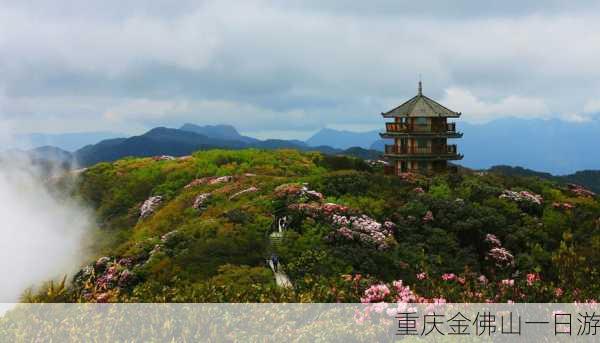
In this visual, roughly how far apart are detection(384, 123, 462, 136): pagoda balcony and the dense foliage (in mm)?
5811

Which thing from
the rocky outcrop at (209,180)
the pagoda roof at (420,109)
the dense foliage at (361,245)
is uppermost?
the pagoda roof at (420,109)

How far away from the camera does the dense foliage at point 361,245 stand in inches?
581

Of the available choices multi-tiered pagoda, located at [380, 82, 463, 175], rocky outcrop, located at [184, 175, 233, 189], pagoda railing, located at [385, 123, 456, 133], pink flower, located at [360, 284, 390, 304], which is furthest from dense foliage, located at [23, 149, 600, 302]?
pagoda railing, located at [385, 123, 456, 133]

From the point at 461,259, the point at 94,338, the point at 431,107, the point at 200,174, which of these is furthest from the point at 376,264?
the point at 200,174

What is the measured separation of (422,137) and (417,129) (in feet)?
2.11

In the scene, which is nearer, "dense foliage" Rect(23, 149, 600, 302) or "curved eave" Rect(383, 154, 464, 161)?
"dense foliage" Rect(23, 149, 600, 302)

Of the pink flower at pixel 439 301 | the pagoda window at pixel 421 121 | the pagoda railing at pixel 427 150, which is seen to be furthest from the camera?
the pagoda window at pixel 421 121

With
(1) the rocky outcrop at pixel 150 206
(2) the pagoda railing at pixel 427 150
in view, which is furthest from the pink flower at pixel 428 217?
(1) the rocky outcrop at pixel 150 206

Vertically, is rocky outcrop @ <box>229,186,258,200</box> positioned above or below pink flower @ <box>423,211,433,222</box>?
above

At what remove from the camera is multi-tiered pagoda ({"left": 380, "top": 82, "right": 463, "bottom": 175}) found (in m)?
42.5

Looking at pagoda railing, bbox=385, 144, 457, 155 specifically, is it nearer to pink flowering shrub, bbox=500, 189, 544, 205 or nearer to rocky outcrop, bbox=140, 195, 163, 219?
pink flowering shrub, bbox=500, 189, 544, 205

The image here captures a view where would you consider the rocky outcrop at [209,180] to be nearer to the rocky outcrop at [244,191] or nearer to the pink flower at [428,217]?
the rocky outcrop at [244,191]

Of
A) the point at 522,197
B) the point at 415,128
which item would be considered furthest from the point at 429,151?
the point at 522,197

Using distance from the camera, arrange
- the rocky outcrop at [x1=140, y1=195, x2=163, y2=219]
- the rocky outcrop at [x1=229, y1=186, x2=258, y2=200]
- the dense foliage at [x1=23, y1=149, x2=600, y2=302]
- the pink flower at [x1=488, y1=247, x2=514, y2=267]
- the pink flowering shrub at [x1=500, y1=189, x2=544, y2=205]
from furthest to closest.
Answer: the rocky outcrop at [x1=140, y1=195, x2=163, y2=219]
the rocky outcrop at [x1=229, y1=186, x2=258, y2=200]
the pink flowering shrub at [x1=500, y1=189, x2=544, y2=205]
the pink flower at [x1=488, y1=247, x2=514, y2=267]
the dense foliage at [x1=23, y1=149, x2=600, y2=302]
